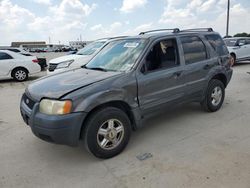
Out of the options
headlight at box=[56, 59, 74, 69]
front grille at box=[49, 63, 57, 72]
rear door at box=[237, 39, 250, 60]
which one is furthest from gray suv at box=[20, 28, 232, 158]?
rear door at box=[237, 39, 250, 60]

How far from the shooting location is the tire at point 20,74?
34.4 ft

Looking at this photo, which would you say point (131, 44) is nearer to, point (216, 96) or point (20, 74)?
point (216, 96)

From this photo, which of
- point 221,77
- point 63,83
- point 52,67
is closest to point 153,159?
point 63,83

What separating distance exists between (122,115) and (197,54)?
2.14 m

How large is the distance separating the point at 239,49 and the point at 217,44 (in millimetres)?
9398

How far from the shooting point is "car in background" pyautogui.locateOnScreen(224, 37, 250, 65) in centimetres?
1312

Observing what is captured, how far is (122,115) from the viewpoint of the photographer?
11.0 feet

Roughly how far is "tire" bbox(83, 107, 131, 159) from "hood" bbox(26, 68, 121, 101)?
46cm

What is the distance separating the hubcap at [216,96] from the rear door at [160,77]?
114cm

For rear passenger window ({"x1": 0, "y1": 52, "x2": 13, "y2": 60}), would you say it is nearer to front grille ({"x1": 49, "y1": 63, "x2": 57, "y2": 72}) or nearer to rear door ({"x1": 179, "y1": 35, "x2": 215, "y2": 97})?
front grille ({"x1": 49, "y1": 63, "x2": 57, "y2": 72})

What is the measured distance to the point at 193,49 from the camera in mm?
4488

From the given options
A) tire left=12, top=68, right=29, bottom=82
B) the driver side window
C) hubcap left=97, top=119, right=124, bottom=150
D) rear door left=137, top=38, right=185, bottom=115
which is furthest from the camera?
tire left=12, top=68, right=29, bottom=82

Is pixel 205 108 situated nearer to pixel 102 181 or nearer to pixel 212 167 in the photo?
pixel 212 167

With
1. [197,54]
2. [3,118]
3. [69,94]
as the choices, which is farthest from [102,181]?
[3,118]
